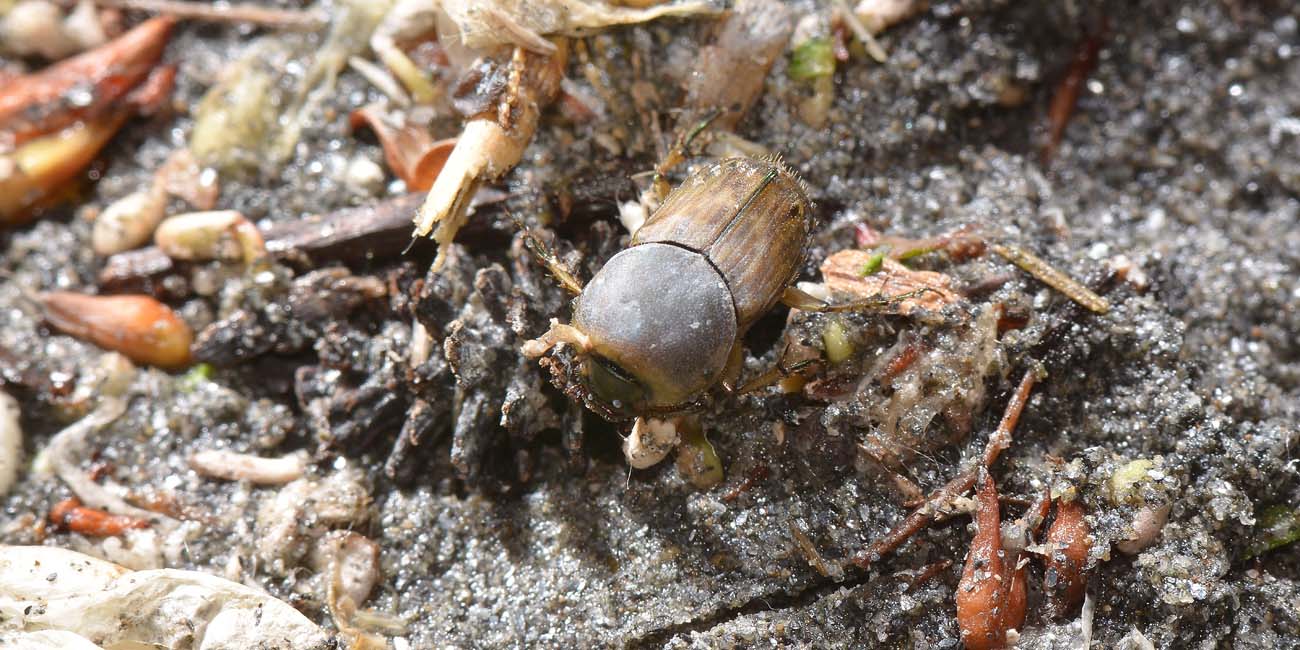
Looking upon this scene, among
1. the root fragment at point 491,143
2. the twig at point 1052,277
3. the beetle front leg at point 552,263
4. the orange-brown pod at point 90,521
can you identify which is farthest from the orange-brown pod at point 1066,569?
the orange-brown pod at point 90,521

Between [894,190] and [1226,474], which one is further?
[894,190]

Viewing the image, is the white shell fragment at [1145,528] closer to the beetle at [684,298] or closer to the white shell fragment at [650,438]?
the beetle at [684,298]

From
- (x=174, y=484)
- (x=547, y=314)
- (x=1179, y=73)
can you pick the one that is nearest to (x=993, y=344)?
(x=547, y=314)

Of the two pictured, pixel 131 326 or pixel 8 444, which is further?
pixel 131 326

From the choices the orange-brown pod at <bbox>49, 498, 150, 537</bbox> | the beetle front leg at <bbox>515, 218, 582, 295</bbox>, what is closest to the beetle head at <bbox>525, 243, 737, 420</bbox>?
the beetle front leg at <bbox>515, 218, 582, 295</bbox>

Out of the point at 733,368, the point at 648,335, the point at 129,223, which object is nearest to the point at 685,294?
the point at 648,335

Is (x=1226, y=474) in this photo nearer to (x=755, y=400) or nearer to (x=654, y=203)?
(x=755, y=400)

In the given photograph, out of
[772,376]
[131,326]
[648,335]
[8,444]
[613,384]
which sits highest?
[648,335]

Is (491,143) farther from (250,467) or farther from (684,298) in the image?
(250,467)
